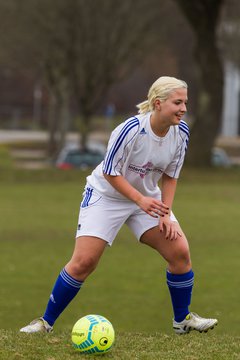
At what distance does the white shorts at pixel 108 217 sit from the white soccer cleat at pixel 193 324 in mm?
842

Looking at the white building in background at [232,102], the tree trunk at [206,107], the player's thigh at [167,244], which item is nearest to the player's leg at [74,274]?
the player's thigh at [167,244]

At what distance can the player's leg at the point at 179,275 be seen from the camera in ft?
26.2

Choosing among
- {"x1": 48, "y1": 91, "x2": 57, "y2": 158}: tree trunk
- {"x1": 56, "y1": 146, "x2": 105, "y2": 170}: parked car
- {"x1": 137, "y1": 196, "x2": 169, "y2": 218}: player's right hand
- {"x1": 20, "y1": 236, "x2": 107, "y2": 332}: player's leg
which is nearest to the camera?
{"x1": 137, "y1": 196, "x2": 169, "y2": 218}: player's right hand

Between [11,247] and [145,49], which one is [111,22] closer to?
[145,49]

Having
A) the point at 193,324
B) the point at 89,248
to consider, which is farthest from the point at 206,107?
the point at 89,248

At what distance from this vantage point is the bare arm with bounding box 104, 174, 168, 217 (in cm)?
759

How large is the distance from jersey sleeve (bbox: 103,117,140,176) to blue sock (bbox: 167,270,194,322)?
104cm

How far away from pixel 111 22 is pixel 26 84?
52.1 m

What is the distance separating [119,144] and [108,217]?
628mm

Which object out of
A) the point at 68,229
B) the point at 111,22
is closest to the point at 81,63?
the point at 111,22

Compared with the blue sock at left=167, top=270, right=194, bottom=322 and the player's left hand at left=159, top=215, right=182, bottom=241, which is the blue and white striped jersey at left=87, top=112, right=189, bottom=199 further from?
the blue sock at left=167, top=270, right=194, bottom=322

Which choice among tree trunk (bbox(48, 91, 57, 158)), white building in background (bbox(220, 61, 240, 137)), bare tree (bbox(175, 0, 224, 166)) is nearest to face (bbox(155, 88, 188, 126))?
bare tree (bbox(175, 0, 224, 166))

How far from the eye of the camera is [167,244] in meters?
7.98

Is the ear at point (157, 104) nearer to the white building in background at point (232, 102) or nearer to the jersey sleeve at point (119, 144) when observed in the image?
the jersey sleeve at point (119, 144)
